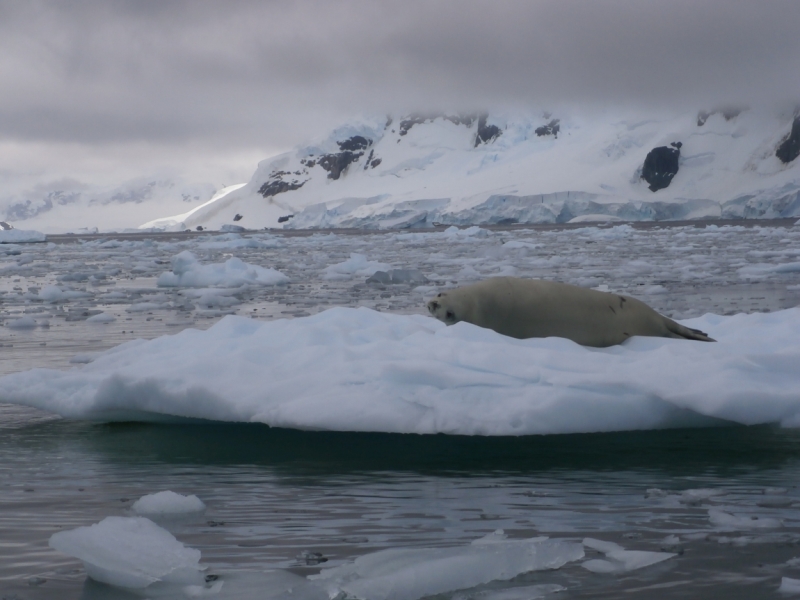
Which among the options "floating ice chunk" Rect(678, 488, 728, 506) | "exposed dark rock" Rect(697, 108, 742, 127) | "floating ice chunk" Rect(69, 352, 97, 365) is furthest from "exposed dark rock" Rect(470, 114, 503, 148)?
"floating ice chunk" Rect(678, 488, 728, 506)

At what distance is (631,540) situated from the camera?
2332mm

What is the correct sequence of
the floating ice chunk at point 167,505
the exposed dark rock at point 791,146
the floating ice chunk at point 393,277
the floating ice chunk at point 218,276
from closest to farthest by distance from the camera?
1. the floating ice chunk at point 167,505
2. the floating ice chunk at point 393,277
3. the floating ice chunk at point 218,276
4. the exposed dark rock at point 791,146

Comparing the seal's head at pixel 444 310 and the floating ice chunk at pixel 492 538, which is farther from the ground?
the seal's head at pixel 444 310

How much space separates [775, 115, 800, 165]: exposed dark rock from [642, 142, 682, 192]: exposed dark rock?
11.3m

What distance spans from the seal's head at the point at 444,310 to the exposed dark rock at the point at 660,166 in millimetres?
104968

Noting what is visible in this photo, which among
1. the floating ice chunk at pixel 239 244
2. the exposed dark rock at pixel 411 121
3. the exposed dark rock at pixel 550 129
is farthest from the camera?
the exposed dark rock at pixel 411 121

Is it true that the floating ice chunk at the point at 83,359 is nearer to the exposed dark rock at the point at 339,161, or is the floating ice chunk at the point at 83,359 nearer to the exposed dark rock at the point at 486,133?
the exposed dark rock at the point at 486,133

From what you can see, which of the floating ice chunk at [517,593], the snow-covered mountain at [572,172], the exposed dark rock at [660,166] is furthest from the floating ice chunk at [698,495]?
the exposed dark rock at [660,166]

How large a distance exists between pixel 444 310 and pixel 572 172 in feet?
370

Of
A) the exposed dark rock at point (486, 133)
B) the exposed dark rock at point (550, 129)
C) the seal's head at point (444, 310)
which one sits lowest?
the seal's head at point (444, 310)

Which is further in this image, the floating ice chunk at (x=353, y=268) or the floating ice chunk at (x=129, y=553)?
the floating ice chunk at (x=353, y=268)

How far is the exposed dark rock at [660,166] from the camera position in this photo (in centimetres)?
10481

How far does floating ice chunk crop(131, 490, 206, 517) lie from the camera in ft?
8.71

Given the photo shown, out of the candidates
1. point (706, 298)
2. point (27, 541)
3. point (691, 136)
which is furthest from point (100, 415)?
point (691, 136)
